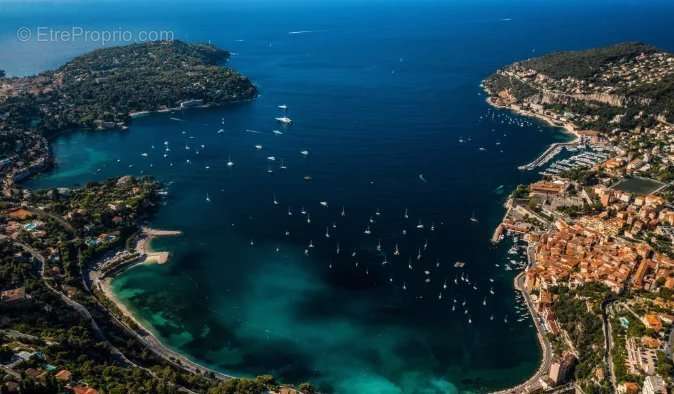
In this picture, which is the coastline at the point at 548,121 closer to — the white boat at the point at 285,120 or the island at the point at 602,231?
the island at the point at 602,231

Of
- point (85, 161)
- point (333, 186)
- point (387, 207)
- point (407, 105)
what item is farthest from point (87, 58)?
point (387, 207)

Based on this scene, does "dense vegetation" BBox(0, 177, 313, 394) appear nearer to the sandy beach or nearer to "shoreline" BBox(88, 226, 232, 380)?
"shoreline" BBox(88, 226, 232, 380)

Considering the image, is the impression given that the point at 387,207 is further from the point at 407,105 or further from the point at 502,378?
the point at 407,105

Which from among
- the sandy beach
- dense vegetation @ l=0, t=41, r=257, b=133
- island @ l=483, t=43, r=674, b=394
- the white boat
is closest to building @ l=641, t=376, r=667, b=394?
island @ l=483, t=43, r=674, b=394

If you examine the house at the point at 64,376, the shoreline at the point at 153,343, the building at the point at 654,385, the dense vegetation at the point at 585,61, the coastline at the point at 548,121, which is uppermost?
the dense vegetation at the point at 585,61

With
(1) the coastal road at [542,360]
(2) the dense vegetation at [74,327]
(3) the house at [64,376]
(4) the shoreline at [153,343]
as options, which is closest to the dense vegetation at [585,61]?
(1) the coastal road at [542,360]

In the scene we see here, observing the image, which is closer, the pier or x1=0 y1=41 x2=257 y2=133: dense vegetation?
the pier

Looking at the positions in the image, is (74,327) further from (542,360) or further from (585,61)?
(585,61)
